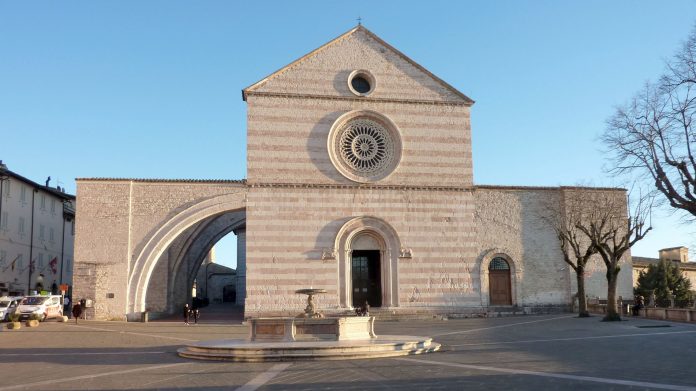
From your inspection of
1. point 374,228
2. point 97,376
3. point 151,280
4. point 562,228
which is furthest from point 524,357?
point 151,280

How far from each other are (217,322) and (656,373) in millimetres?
20975

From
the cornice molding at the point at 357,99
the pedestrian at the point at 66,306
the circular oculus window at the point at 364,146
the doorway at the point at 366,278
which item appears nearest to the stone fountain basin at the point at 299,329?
the doorway at the point at 366,278

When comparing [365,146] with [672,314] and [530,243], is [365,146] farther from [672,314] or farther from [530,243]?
[672,314]

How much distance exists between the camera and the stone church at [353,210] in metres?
28.1

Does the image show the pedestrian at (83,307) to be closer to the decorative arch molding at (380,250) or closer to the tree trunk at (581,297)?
the decorative arch molding at (380,250)

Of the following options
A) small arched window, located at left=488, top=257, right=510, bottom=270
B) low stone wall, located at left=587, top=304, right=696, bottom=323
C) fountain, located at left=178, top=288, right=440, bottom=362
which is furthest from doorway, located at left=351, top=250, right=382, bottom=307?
fountain, located at left=178, top=288, right=440, bottom=362

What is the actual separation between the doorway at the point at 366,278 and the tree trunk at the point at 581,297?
8826mm

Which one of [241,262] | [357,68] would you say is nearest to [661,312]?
[357,68]

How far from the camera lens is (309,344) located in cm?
1540

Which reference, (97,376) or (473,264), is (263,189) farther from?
(97,376)

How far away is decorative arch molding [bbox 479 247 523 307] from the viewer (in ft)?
97.3

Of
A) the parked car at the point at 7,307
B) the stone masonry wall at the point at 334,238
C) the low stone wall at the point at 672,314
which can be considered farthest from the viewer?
the parked car at the point at 7,307

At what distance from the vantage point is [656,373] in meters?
11.5

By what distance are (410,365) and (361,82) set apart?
19291mm
